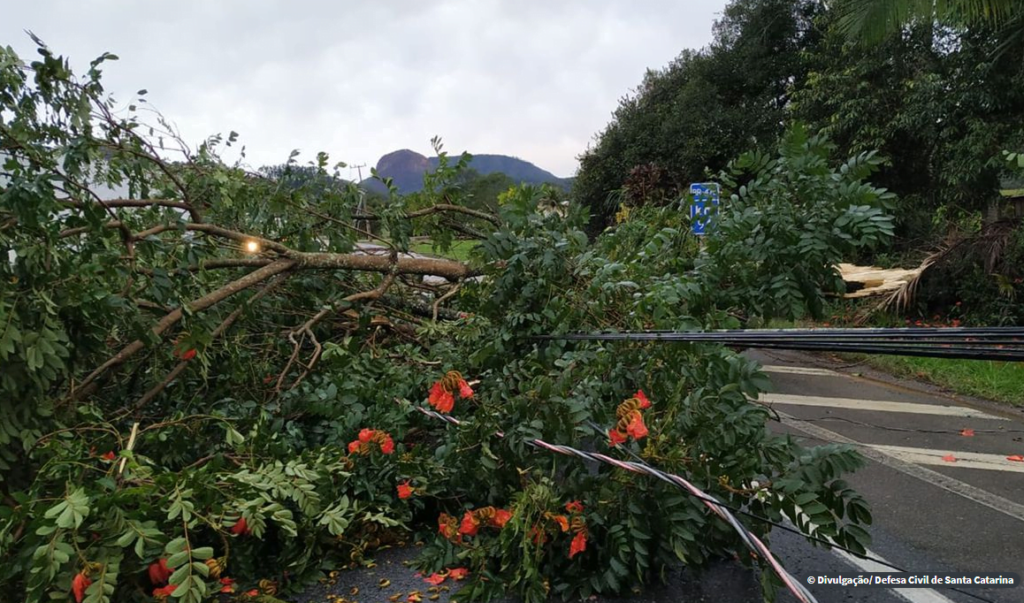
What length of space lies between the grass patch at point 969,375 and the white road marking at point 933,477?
60.4 inches

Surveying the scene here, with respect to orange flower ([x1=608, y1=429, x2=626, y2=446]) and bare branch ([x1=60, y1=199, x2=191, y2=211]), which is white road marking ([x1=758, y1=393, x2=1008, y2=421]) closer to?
orange flower ([x1=608, y1=429, x2=626, y2=446])

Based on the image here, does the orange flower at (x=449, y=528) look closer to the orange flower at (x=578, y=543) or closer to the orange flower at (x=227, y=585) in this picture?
the orange flower at (x=578, y=543)

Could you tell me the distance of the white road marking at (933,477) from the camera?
3516 mm

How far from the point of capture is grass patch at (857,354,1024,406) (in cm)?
597

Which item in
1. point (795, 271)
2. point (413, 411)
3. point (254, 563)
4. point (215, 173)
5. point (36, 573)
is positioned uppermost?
point (215, 173)

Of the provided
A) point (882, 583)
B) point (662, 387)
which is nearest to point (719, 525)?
point (662, 387)

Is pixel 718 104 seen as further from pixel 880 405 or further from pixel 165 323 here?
pixel 165 323

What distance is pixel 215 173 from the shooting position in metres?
3.79

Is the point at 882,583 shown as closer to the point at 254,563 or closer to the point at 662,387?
the point at 662,387

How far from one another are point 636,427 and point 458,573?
3.28ft

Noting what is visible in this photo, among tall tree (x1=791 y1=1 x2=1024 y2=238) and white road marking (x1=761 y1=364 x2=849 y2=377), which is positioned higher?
tall tree (x1=791 y1=1 x2=1024 y2=238)

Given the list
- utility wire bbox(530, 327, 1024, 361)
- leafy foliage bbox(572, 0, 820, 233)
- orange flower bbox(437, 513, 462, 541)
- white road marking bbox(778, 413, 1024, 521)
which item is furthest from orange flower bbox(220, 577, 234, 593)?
leafy foliage bbox(572, 0, 820, 233)

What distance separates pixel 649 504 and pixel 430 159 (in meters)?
2.92

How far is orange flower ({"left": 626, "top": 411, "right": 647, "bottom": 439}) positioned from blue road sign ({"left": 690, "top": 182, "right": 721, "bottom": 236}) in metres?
1.11
